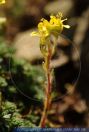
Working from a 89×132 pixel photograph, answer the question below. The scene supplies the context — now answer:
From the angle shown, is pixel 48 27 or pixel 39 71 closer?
pixel 48 27

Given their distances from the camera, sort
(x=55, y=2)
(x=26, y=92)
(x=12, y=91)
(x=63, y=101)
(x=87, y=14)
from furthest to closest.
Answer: (x=55, y=2) → (x=87, y=14) → (x=63, y=101) → (x=26, y=92) → (x=12, y=91)

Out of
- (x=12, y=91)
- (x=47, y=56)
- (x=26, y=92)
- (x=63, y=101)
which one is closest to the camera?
(x=47, y=56)

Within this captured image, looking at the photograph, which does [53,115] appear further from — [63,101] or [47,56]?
[47,56]

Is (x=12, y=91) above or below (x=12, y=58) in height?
below

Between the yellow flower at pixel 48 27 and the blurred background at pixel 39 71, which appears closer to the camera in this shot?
the yellow flower at pixel 48 27

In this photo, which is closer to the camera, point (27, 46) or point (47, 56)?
point (47, 56)

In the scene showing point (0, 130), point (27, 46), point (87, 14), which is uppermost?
point (87, 14)

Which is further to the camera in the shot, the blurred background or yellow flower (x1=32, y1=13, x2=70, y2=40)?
the blurred background

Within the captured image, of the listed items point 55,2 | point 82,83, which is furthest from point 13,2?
point 82,83
